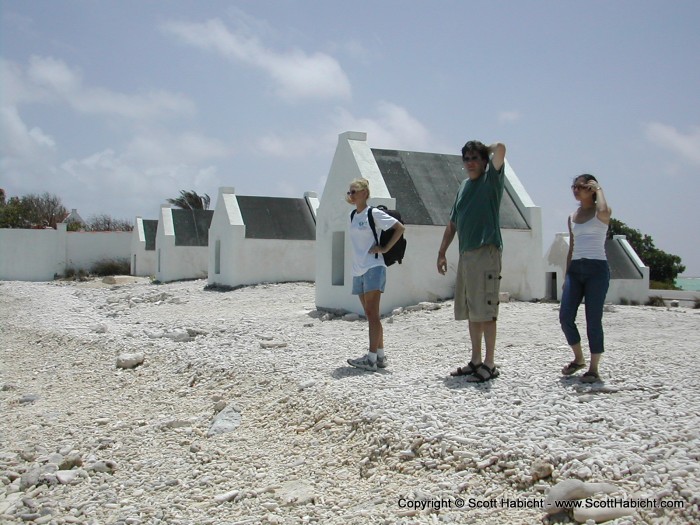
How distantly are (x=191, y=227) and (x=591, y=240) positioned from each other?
2702 cm

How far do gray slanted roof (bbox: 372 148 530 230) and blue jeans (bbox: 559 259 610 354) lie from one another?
298 inches

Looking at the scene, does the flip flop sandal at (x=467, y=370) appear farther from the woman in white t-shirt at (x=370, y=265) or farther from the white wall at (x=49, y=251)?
the white wall at (x=49, y=251)

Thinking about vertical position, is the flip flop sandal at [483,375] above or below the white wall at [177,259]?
below

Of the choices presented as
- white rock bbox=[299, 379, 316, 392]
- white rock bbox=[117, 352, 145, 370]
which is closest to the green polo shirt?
white rock bbox=[299, 379, 316, 392]

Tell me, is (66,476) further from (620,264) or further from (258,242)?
(620,264)

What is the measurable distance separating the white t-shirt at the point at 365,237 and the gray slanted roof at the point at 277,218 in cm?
1634

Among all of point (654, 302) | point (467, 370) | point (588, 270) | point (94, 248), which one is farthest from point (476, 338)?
point (94, 248)

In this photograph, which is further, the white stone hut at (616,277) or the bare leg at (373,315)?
the white stone hut at (616,277)

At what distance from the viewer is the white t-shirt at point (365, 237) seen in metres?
6.90

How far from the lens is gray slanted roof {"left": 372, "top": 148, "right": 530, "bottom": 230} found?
13.7m

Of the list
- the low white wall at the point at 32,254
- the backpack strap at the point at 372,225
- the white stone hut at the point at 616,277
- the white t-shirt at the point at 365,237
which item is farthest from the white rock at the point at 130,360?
the low white wall at the point at 32,254

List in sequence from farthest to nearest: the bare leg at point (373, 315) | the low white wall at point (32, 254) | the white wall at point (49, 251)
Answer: the white wall at point (49, 251)
the low white wall at point (32, 254)
the bare leg at point (373, 315)

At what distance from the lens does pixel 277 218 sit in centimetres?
2459

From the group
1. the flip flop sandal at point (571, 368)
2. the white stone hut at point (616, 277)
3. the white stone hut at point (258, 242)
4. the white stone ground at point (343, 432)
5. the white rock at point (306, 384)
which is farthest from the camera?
the white stone hut at point (616, 277)
